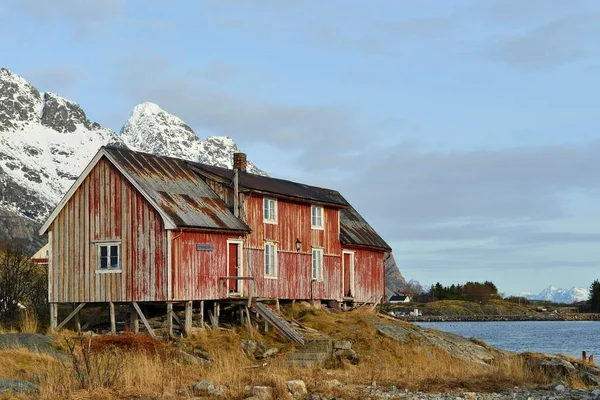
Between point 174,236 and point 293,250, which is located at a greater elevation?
point 174,236

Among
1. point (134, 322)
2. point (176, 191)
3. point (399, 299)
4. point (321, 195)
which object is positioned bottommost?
point (399, 299)

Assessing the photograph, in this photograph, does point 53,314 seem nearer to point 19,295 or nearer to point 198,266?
point 198,266

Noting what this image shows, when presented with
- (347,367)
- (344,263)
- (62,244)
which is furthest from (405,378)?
(344,263)

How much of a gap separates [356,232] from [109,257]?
18.0m

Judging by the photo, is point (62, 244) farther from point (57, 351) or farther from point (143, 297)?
point (57, 351)

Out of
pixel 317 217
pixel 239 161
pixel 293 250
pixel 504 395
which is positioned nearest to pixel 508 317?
pixel 239 161

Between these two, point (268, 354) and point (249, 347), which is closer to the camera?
point (268, 354)

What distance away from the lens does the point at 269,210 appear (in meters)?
43.8

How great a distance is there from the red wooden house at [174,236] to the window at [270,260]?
0.04 meters

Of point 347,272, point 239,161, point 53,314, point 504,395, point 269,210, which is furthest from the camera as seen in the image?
point 347,272

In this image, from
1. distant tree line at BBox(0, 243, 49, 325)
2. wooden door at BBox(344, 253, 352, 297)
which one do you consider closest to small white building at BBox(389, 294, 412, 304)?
wooden door at BBox(344, 253, 352, 297)

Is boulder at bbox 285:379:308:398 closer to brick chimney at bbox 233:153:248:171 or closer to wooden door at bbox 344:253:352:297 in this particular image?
brick chimney at bbox 233:153:248:171

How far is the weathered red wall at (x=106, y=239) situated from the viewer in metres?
37.4

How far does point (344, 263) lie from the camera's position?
50.6 m
